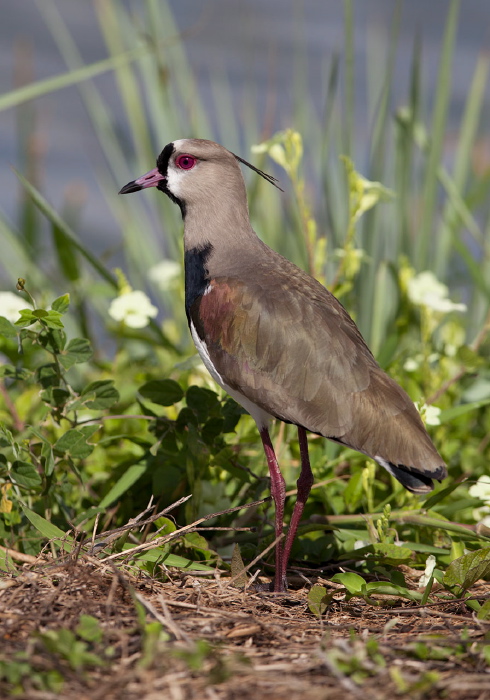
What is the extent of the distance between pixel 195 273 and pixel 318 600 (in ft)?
4.35

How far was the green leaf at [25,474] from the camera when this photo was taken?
305cm

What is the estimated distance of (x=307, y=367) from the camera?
3061 mm

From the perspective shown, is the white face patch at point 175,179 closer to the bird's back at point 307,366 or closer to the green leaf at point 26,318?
the bird's back at point 307,366

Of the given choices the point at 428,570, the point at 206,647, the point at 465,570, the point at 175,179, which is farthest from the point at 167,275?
the point at 206,647

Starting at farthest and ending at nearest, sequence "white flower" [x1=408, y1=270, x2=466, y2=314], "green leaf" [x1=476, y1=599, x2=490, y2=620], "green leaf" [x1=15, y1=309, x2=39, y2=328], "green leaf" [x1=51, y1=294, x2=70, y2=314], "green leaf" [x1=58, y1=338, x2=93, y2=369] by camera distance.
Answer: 1. "white flower" [x1=408, y1=270, x2=466, y2=314]
2. "green leaf" [x1=58, y1=338, x2=93, y2=369]
3. "green leaf" [x1=51, y1=294, x2=70, y2=314]
4. "green leaf" [x1=15, y1=309, x2=39, y2=328]
5. "green leaf" [x1=476, y1=599, x2=490, y2=620]

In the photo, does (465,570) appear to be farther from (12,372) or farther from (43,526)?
(12,372)

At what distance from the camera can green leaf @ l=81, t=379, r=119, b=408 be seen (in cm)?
326

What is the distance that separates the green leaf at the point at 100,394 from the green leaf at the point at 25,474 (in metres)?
0.34

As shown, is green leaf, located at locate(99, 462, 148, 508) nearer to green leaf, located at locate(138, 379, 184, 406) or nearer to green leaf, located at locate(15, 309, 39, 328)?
green leaf, located at locate(138, 379, 184, 406)

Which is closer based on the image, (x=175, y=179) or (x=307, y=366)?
(x=307, y=366)

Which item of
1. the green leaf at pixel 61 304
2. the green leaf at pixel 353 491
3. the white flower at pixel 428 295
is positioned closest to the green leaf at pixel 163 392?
the green leaf at pixel 61 304

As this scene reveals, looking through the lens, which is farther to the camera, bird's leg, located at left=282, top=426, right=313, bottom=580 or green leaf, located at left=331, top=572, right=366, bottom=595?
bird's leg, located at left=282, top=426, right=313, bottom=580

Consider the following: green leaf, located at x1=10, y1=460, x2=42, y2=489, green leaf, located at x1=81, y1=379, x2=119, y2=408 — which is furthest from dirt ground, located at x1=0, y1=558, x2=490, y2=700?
green leaf, located at x1=81, y1=379, x2=119, y2=408

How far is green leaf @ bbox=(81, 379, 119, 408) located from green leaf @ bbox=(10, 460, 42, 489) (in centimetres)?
34
